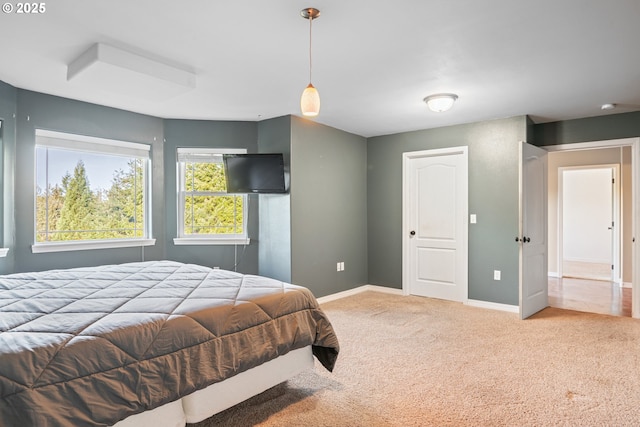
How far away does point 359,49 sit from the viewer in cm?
268

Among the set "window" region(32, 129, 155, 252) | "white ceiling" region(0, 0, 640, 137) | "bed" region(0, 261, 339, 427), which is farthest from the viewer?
"window" region(32, 129, 155, 252)

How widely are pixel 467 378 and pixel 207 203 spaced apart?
11.7 feet

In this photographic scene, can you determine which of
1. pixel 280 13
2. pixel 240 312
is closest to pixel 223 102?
pixel 280 13

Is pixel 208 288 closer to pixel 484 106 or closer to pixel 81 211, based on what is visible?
pixel 81 211

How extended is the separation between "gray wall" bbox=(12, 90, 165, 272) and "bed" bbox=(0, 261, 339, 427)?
1.24 metres

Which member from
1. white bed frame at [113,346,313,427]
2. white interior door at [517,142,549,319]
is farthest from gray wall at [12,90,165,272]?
white interior door at [517,142,549,319]

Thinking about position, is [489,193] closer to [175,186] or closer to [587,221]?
[175,186]

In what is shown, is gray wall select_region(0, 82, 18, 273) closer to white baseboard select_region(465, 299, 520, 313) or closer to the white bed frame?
the white bed frame

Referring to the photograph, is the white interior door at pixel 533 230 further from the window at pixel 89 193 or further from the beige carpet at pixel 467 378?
the window at pixel 89 193

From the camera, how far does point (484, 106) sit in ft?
13.3

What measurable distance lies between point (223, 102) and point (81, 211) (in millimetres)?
1969

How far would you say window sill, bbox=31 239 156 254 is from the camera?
3.67 m

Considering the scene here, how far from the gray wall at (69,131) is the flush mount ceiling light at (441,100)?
3219mm

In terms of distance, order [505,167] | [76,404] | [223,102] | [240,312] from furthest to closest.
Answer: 1. [505,167]
2. [223,102]
3. [240,312]
4. [76,404]
